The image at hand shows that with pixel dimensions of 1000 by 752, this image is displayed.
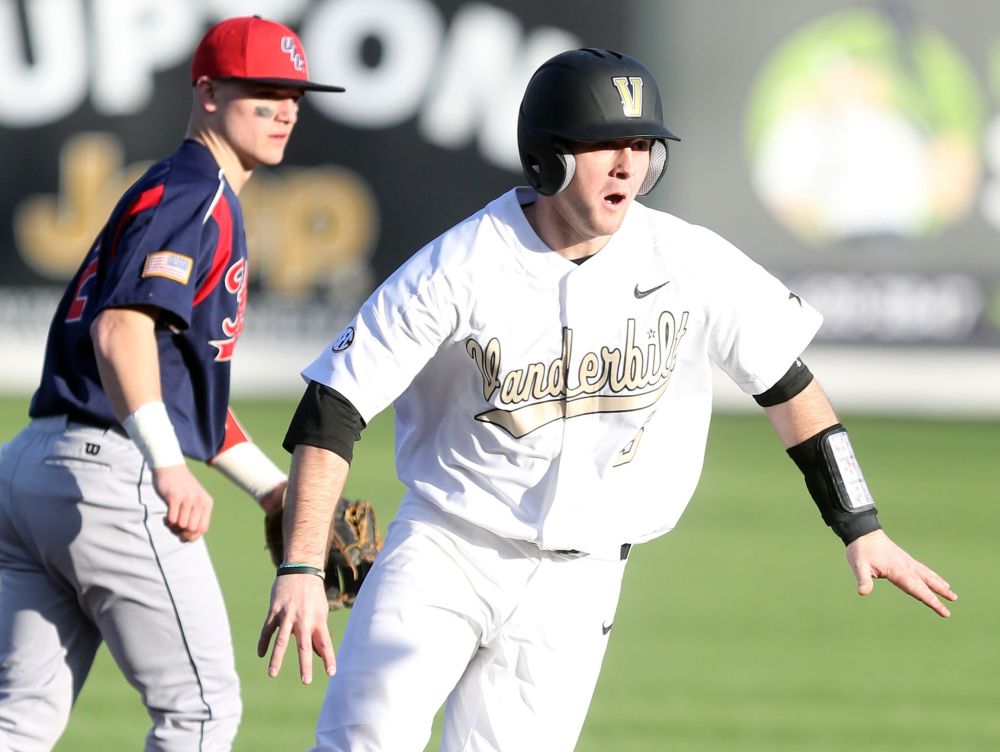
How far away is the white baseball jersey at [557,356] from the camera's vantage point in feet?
13.7

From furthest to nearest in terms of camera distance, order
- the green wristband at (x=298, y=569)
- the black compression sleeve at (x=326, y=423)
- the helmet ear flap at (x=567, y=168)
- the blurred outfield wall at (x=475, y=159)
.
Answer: the blurred outfield wall at (x=475, y=159)
the helmet ear flap at (x=567, y=168)
the black compression sleeve at (x=326, y=423)
the green wristband at (x=298, y=569)

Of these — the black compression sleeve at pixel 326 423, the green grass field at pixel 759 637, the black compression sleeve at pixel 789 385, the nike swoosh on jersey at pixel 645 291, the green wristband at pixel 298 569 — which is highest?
the nike swoosh on jersey at pixel 645 291

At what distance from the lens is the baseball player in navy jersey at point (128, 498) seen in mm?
4562

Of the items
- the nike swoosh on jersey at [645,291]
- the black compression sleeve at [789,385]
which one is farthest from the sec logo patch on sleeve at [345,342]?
the black compression sleeve at [789,385]

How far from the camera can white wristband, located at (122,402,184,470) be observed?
170 inches

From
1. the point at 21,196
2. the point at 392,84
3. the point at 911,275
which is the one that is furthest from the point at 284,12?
the point at 911,275

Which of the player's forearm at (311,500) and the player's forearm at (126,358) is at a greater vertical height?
the player's forearm at (126,358)

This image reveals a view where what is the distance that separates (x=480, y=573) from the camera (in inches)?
168

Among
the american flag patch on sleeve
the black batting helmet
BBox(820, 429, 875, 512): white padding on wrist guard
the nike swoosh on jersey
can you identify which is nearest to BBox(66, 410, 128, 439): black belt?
the american flag patch on sleeve

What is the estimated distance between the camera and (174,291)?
4.48 meters

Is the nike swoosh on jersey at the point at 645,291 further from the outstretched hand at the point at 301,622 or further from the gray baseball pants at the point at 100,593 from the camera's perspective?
the gray baseball pants at the point at 100,593

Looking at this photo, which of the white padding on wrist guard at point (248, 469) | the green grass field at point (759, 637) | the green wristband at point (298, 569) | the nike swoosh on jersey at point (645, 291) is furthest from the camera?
the green grass field at point (759, 637)

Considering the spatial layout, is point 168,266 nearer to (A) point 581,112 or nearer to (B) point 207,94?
(B) point 207,94

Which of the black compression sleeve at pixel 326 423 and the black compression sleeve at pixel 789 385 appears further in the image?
the black compression sleeve at pixel 789 385
